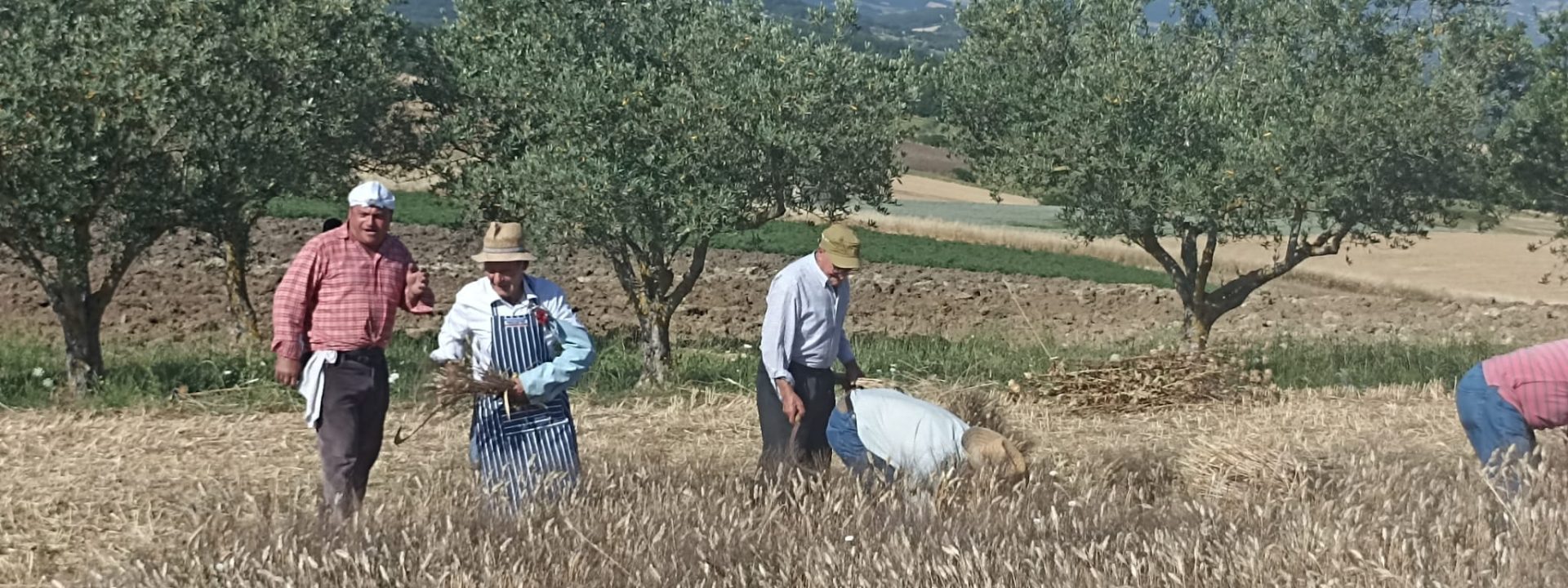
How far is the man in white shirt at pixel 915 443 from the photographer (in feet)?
21.5

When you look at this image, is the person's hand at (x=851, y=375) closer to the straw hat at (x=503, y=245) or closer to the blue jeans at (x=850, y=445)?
the blue jeans at (x=850, y=445)

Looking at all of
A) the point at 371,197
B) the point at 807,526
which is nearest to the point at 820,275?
the point at 807,526

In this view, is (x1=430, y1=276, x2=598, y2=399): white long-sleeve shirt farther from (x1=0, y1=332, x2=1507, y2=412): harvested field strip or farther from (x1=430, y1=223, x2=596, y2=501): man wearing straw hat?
(x1=0, y1=332, x2=1507, y2=412): harvested field strip

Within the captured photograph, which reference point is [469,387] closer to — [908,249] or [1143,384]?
[1143,384]

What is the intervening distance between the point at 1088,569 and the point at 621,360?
1102cm

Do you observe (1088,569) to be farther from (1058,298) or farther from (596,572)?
(1058,298)

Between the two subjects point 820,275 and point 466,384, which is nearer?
point 466,384

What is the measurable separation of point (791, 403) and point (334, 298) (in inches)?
83.4

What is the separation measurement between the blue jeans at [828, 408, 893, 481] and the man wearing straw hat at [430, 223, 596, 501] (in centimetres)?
137

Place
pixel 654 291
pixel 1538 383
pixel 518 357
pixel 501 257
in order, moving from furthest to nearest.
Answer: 1. pixel 654 291
2. pixel 1538 383
3. pixel 518 357
4. pixel 501 257

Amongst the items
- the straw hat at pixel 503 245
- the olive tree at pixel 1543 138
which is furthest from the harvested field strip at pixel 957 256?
the straw hat at pixel 503 245

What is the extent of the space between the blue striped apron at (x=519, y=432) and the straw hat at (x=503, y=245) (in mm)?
275

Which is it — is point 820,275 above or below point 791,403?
above

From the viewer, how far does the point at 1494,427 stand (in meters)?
6.74
